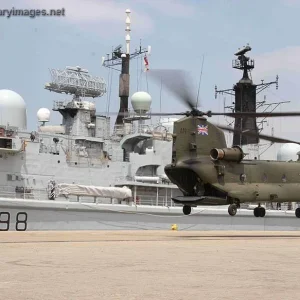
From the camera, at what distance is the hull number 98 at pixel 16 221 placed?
2716 cm

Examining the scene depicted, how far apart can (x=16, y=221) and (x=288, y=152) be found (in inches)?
1024

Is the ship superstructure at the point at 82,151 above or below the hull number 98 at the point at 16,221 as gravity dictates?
above

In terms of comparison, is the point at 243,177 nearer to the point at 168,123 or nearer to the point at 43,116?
the point at 168,123

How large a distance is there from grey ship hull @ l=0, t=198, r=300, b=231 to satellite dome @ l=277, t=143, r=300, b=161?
841cm

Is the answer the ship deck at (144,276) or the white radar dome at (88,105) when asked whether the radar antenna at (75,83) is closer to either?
the white radar dome at (88,105)

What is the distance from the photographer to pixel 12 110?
33.6 metres

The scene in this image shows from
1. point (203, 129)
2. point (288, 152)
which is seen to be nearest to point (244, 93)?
point (288, 152)

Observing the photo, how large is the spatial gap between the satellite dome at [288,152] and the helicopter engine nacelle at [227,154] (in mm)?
24012

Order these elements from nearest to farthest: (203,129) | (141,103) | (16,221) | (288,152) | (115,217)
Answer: (203,129) < (16,221) < (115,217) < (141,103) < (288,152)

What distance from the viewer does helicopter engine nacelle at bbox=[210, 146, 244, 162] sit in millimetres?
21734

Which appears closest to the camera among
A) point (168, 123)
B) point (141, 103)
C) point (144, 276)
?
point (144, 276)

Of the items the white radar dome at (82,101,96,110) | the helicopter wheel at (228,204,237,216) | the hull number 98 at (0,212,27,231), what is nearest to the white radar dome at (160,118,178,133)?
the white radar dome at (82,101,96,110)

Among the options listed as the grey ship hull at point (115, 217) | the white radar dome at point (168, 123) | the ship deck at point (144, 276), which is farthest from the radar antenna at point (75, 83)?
the ship deck at point (144, 276)

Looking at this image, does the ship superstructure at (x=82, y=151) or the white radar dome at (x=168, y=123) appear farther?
the white radar dome at (x=168, y=123)
